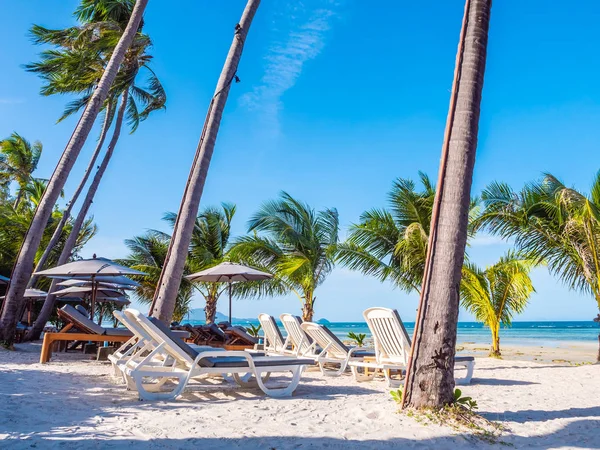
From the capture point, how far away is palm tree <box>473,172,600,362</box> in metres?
9.85

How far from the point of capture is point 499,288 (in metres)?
11.3

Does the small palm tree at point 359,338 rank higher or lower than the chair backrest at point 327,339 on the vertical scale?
lower

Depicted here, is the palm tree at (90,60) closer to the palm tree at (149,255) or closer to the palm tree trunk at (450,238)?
the palm tree at (149,255)

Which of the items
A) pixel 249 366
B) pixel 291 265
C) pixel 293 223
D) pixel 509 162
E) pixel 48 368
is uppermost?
pixel 509 162

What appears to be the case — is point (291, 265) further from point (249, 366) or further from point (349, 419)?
point (349, 419)

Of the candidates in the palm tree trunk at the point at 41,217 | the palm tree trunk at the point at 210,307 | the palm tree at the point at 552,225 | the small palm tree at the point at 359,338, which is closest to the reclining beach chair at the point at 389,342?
the palm tree at the point at 552,225

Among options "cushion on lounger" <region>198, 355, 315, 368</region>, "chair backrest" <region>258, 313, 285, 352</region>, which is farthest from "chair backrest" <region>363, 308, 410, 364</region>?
"chair backrest" <region>258, 313, 285, 352</region>

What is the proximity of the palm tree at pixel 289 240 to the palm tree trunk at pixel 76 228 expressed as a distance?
467 centimetres

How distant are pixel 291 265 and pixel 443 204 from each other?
829cm

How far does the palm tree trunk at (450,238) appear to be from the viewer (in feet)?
13.0

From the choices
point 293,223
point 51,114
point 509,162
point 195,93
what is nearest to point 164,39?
point 195,93

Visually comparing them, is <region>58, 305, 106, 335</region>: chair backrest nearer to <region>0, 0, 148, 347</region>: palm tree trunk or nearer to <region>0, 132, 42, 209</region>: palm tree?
<region>0, 0, 148, 347</region>: palm tree trunk

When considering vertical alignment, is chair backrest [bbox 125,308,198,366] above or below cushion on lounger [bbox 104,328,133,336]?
above

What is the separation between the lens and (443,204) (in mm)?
4297
